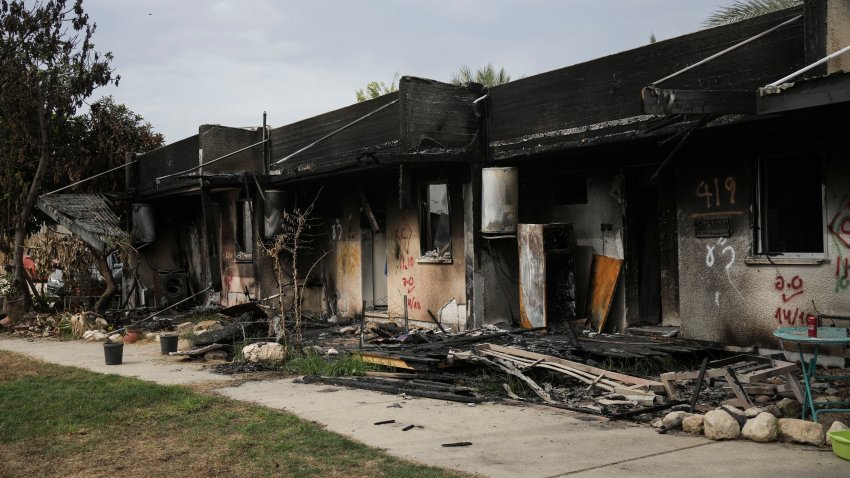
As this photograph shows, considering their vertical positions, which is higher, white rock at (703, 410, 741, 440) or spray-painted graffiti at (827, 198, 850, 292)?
spray-painted graffiti at (827, 198, 850, 292)

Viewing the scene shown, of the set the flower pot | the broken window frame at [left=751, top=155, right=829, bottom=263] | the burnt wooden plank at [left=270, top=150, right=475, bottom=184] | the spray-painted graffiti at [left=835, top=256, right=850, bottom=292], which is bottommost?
the flower pot

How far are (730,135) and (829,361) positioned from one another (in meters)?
2.93

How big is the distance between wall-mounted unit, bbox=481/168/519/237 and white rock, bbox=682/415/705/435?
600 cm

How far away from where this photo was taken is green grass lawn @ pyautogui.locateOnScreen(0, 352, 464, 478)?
5902 mm

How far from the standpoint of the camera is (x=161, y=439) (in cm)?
695

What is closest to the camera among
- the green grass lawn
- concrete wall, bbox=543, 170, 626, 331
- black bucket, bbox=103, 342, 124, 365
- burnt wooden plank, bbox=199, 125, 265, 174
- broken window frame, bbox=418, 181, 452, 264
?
the green grass lawn

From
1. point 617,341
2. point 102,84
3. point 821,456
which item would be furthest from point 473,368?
point 102,84

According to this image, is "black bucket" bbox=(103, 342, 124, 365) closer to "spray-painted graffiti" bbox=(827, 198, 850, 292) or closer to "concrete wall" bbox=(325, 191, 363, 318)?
"concrete wall" bbox=(325, 191, 363, 318)

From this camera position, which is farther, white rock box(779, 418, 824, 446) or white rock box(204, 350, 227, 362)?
white rock box(204, 350, 227, 362)

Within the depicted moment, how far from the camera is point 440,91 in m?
12.8

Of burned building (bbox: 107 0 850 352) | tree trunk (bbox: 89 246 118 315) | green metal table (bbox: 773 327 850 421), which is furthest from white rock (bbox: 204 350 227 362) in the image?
green metal table (bbox: 773 327 850 421)

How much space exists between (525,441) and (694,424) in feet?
4.81

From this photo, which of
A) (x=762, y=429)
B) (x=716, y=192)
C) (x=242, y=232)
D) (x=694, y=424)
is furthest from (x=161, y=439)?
(x=242, y=232)

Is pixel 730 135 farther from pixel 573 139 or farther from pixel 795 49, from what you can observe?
pixel 573 139
